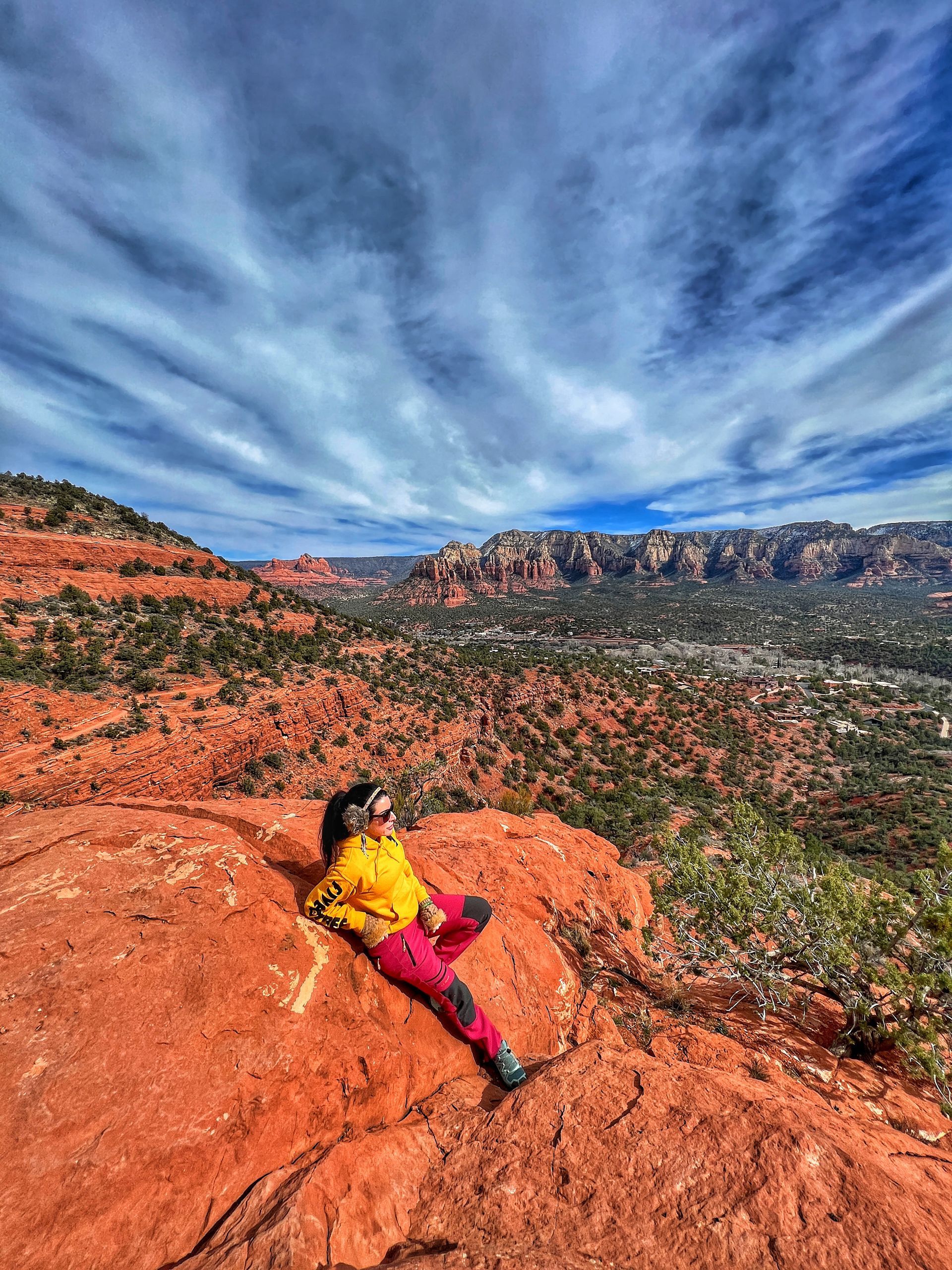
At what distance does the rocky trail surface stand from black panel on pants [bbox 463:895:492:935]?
0.93 metres

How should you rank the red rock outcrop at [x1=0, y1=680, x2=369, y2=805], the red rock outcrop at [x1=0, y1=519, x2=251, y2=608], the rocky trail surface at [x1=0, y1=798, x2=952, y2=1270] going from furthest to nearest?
the red rock outcrop at [x1=0, y1=519, x2=251, y2=608] < the red rock outcrop at [x1=0, y1=680, x2=369, y2=805] < the rocky trail surface at [x1=0, y1=798, x2=952, y2=1270]

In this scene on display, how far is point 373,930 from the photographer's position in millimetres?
3889

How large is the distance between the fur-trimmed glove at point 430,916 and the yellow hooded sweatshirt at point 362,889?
1.09 feet

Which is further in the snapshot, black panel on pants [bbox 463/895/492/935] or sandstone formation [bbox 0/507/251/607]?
sandstone formation [bbox 0/507/251/607]

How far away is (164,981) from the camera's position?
10.8 ft

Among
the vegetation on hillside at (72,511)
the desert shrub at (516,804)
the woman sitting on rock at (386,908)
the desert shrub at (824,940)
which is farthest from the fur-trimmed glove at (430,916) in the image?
the vegetation on hillside at (72,511)

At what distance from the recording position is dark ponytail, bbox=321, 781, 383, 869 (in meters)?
3.80

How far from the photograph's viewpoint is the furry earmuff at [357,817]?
376 cm

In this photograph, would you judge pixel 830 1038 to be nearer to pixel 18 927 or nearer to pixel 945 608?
pixel 18 927

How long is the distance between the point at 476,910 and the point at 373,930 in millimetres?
1285

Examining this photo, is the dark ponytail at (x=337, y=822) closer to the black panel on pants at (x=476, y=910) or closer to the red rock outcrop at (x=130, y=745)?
the black panel on pants at (x=476, y=910)

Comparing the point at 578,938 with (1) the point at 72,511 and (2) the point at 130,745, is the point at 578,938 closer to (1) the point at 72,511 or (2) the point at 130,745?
(2) the point at 130,745

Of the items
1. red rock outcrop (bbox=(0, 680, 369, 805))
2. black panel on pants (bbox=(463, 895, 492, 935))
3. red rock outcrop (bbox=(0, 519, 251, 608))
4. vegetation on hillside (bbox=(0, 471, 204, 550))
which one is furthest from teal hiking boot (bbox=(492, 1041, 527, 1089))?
vegetation on hillside (bbox=(0, 471, 204, 550))

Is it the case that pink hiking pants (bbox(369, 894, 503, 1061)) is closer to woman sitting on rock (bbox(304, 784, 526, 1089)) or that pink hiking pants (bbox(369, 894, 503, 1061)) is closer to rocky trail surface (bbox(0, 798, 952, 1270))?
woman sitting on rock (bbox(304, 784, 526, 1089))
